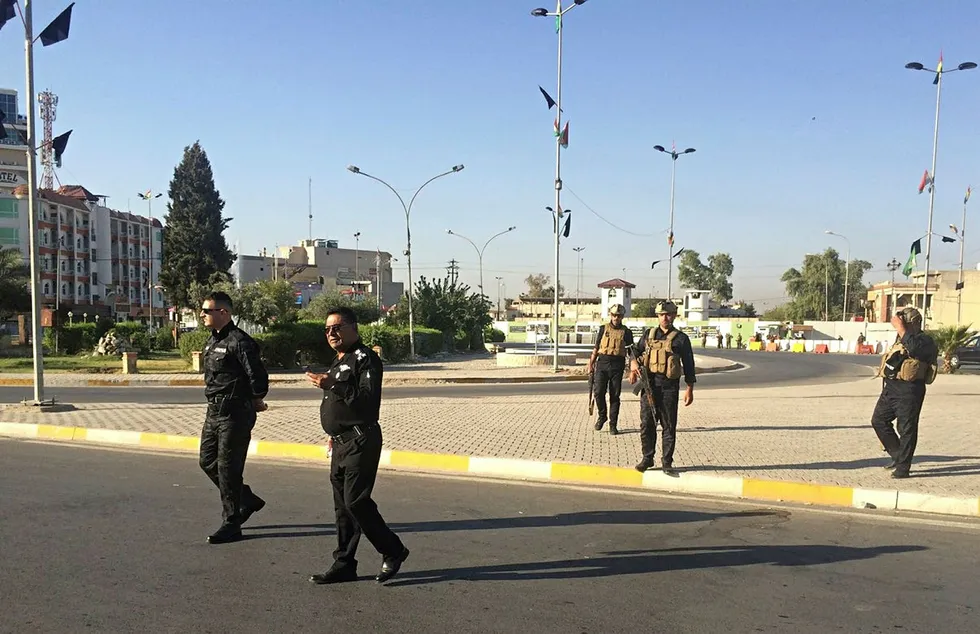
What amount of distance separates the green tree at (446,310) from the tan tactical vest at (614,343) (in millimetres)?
26452

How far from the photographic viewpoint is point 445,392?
1756 centimetres

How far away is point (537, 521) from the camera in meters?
5.70

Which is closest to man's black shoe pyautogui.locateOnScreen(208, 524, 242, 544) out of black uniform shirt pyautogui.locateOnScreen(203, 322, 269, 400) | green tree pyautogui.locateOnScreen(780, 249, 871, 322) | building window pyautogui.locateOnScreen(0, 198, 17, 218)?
black uniform shirt pyautogui.locateOnScreen(203, 322, 269, 400)

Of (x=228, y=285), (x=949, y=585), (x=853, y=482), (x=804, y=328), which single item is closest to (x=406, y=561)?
(x=949, y=585)

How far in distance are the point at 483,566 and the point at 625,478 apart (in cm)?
285

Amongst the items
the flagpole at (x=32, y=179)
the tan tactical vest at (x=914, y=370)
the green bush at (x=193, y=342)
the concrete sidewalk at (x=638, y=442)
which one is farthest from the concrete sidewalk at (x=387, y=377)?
the tan tactical vest at (x=914, y=370)

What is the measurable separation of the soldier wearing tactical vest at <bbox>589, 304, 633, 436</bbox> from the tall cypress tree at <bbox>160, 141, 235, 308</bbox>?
41.9 meters

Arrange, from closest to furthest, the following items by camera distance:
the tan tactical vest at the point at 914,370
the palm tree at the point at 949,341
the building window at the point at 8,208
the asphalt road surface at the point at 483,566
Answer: the asphalt road surface at the point at 483,566, the tan tactical vest at the point at 914,370, the palm tree at the point at 949,341, the building window at the point at 8,208

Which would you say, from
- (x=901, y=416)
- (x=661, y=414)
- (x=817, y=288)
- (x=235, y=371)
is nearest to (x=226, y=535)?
(x=235, y=371)

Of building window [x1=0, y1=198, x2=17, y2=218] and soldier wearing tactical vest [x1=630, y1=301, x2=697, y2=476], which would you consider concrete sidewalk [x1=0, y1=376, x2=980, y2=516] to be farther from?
building window [x1=0, y1=198, x2=17, y2=218]

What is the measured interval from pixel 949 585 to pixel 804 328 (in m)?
65.0

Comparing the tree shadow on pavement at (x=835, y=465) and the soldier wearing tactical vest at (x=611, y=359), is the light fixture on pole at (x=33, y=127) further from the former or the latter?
the tree shadow on pavement at (x=835, y=465)

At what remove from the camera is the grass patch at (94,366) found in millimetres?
22953

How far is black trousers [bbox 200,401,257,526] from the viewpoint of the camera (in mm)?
5039
